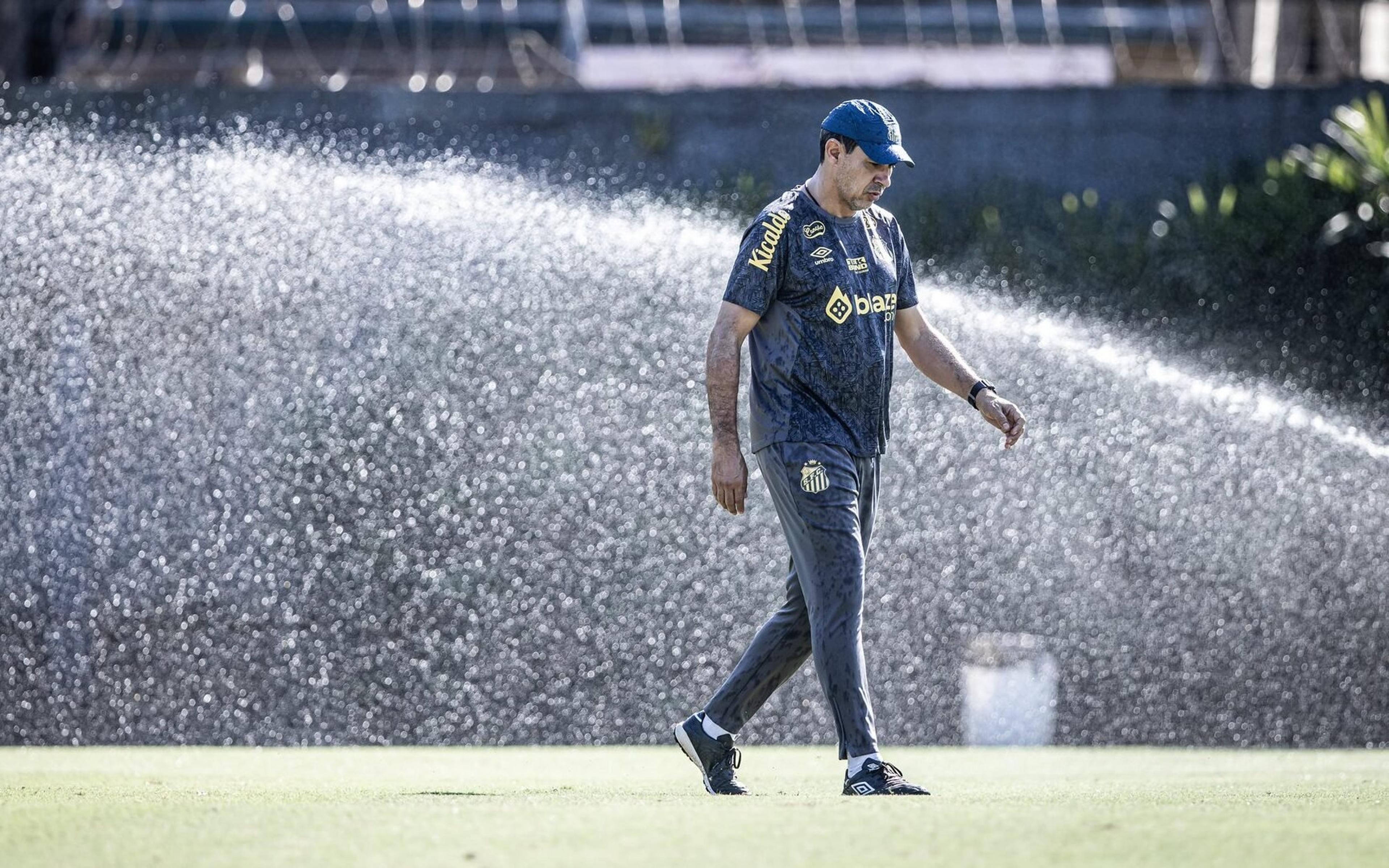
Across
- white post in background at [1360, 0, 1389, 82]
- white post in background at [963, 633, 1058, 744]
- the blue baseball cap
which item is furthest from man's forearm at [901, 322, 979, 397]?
white post in background at [1360, 0, 1389, 82]

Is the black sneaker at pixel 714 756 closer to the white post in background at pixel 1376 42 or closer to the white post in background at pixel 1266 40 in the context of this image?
the white post in background at pixel 1266 40

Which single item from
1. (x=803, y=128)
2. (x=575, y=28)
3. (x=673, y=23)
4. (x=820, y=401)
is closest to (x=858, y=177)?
Result: (x=820, y=401)

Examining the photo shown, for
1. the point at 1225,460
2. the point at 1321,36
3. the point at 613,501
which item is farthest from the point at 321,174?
the point at 1321,36

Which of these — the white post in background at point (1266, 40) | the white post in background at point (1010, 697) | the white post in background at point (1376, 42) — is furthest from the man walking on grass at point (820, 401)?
the white post in background at point (1376, 42)

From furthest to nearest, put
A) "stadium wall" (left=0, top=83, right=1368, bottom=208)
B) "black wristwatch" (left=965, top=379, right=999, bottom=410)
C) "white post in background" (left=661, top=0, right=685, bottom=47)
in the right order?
"white post in background" (left=661, top=0, right=685, bottom=47)
"stadium wall" (left=0, top=83, right=1368, bottom=208)
"black wristwatch" (left=965, top=379, right=999, bottom=410)

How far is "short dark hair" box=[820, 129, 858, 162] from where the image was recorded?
188 inches

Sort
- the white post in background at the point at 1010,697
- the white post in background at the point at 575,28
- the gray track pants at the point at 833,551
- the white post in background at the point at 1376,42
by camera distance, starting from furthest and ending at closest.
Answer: the white post in background at the point at 1376,42
the white post in background at the point at 575,28
the white post in background at the point at 1010,697
the gray track pants at the point at 833,551

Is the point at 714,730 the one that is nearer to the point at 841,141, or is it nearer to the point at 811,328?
the point at 811,328

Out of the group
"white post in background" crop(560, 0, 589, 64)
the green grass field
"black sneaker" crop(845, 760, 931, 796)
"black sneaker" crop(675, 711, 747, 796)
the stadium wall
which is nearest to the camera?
the green grass field

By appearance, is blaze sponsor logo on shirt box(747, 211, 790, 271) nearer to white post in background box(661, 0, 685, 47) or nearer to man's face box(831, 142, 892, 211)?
man's face box(831, 142, 892, 211)

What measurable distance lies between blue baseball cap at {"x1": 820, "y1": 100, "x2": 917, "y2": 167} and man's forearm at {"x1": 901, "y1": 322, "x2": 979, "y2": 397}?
58 cm

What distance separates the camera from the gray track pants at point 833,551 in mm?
4648

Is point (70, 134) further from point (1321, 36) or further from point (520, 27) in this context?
point (1321, 36)

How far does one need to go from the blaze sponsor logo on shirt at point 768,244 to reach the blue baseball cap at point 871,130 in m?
0.25
